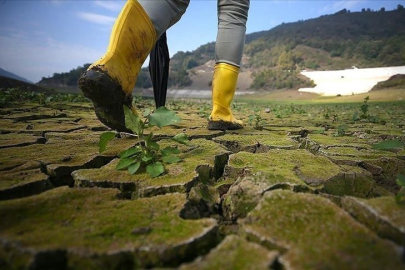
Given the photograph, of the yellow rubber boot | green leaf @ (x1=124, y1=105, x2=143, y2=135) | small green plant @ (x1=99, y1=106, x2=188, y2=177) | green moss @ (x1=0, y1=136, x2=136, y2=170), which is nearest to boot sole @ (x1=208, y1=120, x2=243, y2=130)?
the yellow rubber boot

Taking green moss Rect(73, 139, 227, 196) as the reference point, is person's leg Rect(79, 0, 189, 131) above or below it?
above

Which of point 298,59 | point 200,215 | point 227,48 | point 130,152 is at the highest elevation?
point 298,59

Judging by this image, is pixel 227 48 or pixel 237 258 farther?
pixel 227 48

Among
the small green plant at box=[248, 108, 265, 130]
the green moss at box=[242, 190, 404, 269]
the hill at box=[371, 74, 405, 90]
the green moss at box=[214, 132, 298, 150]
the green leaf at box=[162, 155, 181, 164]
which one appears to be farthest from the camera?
the hill at box=[371, 74, 405, 90]

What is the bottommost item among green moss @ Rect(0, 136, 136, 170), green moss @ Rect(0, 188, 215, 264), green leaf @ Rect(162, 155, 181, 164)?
green moss @ Rect(0, 188, 215, 264)

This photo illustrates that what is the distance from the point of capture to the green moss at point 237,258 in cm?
56

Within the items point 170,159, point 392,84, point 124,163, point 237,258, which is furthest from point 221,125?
point 392,84

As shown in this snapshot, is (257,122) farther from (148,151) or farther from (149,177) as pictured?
(149,177)

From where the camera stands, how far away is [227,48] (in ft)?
6.62

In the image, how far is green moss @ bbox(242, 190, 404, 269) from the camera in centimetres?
55

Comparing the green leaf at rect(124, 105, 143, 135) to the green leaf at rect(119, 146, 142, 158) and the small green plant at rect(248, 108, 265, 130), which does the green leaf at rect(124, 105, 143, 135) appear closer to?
the green leaf at rect(119, 146, 142, 158)

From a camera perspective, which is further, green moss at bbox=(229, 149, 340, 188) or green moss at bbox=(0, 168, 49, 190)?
green moss at bbox=(229, 149, 340, 188)

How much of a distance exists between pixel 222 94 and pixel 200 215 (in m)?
1.33

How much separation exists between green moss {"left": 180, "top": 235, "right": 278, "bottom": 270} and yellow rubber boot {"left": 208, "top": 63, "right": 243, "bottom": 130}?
5.01 ft
